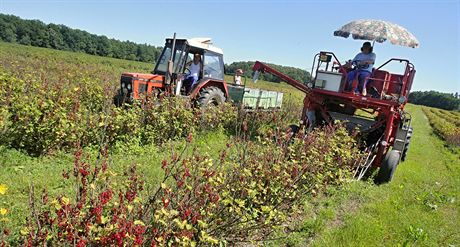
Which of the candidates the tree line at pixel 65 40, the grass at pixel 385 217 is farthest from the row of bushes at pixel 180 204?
the tree line at pixel 65 40

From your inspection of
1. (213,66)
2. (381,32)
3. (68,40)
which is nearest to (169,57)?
(213,66)

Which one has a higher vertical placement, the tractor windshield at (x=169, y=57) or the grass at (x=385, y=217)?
the tractor windshield at (x=169, y=57)

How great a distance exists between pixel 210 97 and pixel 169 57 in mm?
1522

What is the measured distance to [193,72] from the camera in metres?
9.09

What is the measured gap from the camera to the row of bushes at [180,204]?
2.17 m

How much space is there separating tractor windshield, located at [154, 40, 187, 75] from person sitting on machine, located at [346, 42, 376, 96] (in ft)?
13.6

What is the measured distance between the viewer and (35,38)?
57000mm

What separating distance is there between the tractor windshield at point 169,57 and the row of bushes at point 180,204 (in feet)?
15.4

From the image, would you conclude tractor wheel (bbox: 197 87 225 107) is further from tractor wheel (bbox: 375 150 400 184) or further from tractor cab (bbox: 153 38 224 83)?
tractor wheel (bbox: 375 150 400 184)

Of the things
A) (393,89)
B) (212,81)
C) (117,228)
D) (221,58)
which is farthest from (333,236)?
(221,58)

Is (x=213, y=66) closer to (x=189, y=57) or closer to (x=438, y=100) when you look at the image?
(x=189, y=57)

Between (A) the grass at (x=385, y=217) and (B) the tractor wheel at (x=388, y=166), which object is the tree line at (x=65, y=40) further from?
(A) the grass at (x=385, y=217)

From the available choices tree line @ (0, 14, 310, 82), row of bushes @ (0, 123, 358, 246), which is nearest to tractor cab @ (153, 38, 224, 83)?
row of bushes @ (0, 123, 358, 246)

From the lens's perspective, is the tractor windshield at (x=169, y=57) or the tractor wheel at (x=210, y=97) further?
the tractor wheel at (x=210, y=97)
